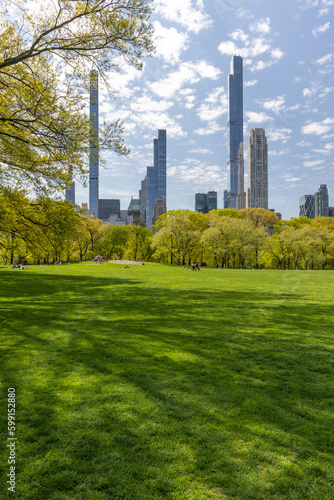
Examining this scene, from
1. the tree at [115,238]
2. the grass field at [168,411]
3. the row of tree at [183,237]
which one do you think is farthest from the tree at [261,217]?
the grass field at [168,411]

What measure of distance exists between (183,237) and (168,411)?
52657mm

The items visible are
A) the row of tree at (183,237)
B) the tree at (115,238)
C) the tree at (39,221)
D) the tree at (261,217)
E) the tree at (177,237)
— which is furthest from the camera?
the tree at (115,238)

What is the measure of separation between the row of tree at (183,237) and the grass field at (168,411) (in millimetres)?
11245

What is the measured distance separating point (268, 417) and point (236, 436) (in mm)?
721

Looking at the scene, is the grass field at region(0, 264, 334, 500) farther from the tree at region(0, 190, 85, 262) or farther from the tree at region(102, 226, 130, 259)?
the tree at region(102, 226, 130, 259)

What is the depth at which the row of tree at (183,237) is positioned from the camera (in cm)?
1806

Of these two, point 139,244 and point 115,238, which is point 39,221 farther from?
point 115,238

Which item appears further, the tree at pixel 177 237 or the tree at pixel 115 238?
the tree at pixel 115 238

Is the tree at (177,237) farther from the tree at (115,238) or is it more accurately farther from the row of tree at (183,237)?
the tree at (115,238)

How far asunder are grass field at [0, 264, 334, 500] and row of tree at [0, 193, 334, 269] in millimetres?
11245

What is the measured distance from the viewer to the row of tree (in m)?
18.1

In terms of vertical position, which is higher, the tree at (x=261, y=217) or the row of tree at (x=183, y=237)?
the tree at (x=261, y=217)

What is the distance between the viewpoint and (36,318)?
913 cm

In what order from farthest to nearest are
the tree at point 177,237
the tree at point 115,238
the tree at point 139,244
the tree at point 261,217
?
the tree at point 115,238 < the tree at point 139,244 < the tree at point 261,217 < the tree at point 177,237
